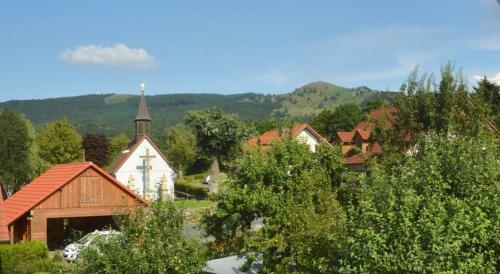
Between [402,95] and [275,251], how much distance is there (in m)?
7.80

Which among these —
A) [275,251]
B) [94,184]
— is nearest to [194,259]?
[275,251]

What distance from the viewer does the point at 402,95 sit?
2175cm

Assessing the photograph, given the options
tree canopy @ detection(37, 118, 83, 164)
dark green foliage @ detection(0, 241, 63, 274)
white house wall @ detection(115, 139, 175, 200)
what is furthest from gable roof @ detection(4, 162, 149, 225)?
tree canopy @ detection(37, 118, 83, 164)

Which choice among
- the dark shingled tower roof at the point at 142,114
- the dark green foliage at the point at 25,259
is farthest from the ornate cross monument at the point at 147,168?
the dark green foliage at the point at 25,259

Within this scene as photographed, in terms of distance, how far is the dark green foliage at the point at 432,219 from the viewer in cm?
1064

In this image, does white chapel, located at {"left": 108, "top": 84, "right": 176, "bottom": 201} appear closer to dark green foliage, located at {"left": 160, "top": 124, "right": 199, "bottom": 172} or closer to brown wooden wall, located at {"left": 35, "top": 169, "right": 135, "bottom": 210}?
brown wooden wall, located at {"left": 35, "top": 169, "right": 135, "bottom": 210}

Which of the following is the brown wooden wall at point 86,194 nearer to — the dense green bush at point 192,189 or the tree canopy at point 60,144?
the dense green bush at point 192,189

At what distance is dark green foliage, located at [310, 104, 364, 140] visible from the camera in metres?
98.9

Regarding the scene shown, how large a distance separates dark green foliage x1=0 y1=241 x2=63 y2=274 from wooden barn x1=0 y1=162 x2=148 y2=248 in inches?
247

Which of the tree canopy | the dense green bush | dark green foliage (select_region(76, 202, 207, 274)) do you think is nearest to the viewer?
dark green foliage (select_region(76, 202, 207, 274))

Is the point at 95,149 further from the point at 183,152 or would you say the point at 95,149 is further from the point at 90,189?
the point at 90,189

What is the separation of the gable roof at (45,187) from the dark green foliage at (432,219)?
23.8 metres

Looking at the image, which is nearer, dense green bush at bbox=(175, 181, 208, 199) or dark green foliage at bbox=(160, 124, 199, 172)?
dense green bush at bbox=(175, 181, 208, 199)

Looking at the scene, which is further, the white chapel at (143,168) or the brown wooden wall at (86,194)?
the white chapel at (143,168)
